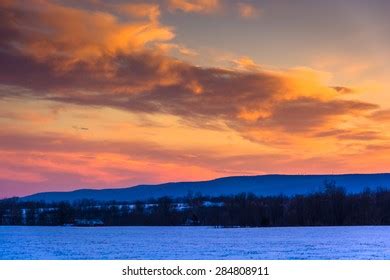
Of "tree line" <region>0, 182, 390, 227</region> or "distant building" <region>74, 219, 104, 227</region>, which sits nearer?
"tree line" <region>0, 182, 390, 227</region>

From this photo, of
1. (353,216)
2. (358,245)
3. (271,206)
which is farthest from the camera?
(271,206)

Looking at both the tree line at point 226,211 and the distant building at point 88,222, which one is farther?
the distant building at point 88,222

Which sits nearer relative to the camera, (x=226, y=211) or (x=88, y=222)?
(x=226, y=211)

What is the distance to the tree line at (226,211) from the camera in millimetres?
69438

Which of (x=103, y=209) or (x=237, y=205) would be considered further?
(x=103, y=209)

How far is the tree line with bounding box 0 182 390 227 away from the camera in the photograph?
69438mm

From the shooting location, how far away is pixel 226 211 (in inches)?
3054
